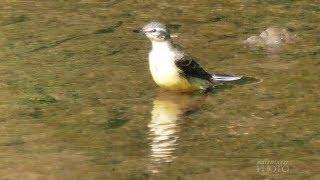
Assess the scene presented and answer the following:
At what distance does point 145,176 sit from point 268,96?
304cm

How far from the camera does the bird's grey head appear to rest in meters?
11.8

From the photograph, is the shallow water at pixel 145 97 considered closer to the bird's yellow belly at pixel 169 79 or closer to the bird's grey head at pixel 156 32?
the bird's yellow belly at pixel 169 79

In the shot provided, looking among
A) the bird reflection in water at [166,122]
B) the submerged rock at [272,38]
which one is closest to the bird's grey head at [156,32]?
the bird reflection in water at [166,122]

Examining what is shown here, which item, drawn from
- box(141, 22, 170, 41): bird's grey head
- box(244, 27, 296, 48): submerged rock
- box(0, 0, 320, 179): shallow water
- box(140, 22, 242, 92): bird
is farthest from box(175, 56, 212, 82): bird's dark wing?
box(244, 27, 296, 48): submerged rock

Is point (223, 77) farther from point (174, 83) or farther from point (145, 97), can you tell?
point (145, 97)

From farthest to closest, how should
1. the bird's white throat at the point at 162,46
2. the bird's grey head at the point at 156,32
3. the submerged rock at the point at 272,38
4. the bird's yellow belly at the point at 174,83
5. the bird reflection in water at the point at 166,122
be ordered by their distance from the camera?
the submerged rock at the point at 272,38 < the bird's grey head at the point at 156,32 < the bird's white throat at the point at 162,46 < the bird's yellow belly at the point at 174,83 < the bird reflection in water at the point at 166,122

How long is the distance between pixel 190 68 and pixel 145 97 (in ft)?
2.31

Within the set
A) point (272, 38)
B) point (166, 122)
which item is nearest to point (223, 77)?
point (166, 122)

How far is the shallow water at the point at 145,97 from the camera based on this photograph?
887cm

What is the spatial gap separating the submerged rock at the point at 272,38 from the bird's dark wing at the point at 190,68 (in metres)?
1.91

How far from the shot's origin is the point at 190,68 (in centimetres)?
1161

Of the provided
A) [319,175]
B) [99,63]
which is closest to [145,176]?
[319,175]

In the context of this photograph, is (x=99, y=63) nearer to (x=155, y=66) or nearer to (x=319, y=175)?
(x=155, y=66)

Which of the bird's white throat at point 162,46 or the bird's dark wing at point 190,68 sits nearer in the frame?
the bird's dark wing at point 190,68
